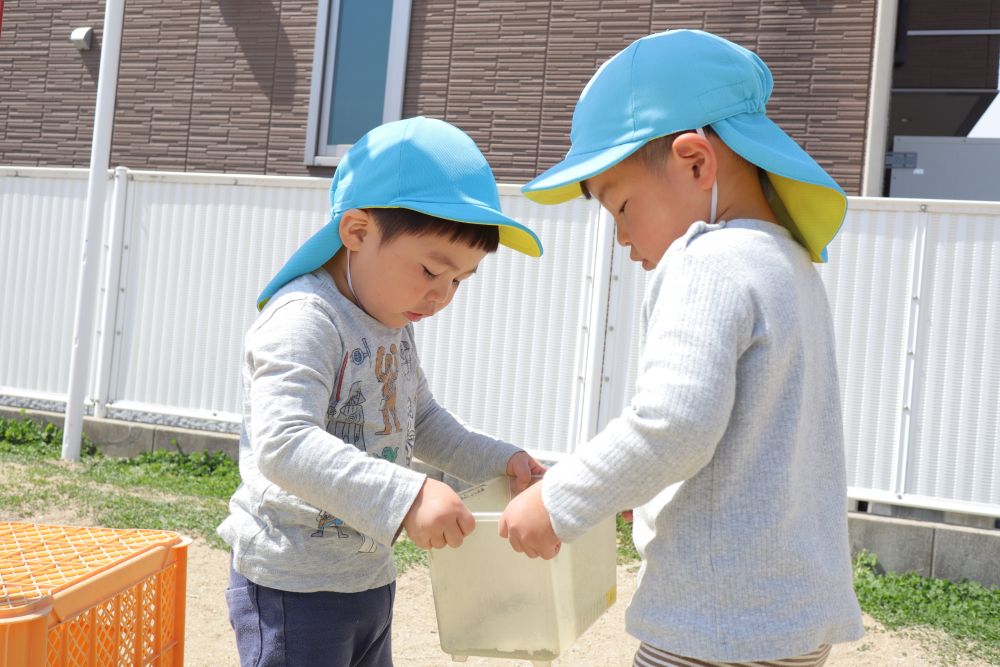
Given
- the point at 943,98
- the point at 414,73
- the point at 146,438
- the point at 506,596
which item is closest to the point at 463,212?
the point at 506,596

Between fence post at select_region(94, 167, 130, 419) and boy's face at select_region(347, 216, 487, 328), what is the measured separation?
5.21 meters

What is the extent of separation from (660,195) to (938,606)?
11.4ft

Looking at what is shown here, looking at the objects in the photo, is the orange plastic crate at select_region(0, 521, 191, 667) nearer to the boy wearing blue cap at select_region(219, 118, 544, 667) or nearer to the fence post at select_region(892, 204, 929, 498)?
the boy wearing blue cap at select_region(219, 118, 544, 667)

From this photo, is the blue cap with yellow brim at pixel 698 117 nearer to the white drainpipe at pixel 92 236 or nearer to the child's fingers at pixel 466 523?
the child's fingers at pixel 466 523

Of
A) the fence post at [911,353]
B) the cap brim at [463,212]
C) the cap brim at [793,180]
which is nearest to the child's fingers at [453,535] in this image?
the cap brim at [463,212]

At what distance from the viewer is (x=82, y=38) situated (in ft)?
25.3

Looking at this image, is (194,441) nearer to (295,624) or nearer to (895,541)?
(895,541)

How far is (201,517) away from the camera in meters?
4.85

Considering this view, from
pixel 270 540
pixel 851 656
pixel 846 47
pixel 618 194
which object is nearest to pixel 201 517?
pixel 851 656

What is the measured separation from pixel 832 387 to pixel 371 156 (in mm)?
942

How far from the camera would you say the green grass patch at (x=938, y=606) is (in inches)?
149

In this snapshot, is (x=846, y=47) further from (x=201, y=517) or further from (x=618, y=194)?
(x=618, y=194)

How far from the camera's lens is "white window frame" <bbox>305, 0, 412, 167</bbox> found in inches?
276

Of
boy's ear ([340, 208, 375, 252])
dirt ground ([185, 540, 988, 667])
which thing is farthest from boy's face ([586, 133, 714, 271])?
dirt ground ([185, 540, 988, 667])
